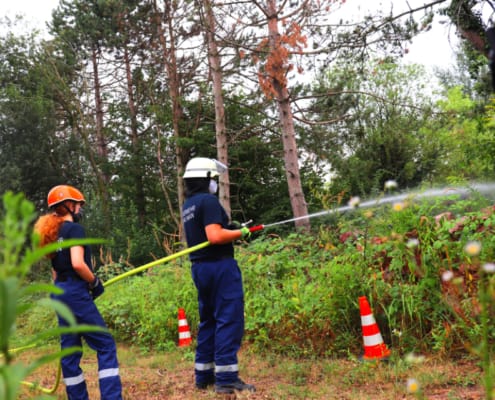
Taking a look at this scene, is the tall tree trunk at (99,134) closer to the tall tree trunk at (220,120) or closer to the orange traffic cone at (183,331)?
the tall tree trunk at (220,120)

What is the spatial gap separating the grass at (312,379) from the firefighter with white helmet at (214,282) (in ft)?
0.76

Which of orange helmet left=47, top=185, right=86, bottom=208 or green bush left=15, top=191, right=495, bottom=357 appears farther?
green bush left=15, top=191, right=495, bottom=357

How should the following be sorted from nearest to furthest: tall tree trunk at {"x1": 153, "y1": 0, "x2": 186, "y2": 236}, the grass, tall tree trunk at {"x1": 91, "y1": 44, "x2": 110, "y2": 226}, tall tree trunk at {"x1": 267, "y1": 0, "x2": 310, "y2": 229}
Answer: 1. the grass
2. tall tree trunk at {"x1": 267, "y1": 0, "x2": 310, "y2": 229}
3. tall tree trunk at {"x1": 153, "y1": 0, "x2": 186, "y2": 236}
4. tall tree trunk at {"x1": 91, "y1": 44, "x2": 110, "y2": 226}

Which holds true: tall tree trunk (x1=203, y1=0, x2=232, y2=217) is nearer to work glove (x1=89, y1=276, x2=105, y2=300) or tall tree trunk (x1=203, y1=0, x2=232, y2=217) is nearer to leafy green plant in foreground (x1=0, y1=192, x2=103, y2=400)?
work glove (x1=89, y1=276, x2=105, y2=300)

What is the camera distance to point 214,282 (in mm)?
4496

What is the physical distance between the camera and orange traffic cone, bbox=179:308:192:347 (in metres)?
6.66

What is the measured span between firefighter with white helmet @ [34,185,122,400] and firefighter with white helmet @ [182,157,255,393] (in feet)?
2.97

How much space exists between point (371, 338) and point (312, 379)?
66 centimetres

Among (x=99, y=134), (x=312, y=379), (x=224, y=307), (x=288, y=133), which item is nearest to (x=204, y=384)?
(x=224, y=307)

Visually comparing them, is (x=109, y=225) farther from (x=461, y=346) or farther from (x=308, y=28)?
(x=461, y=346)

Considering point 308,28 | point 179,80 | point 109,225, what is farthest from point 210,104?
point 308,28

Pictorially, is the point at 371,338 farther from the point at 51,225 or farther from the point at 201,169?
the point at 51,225

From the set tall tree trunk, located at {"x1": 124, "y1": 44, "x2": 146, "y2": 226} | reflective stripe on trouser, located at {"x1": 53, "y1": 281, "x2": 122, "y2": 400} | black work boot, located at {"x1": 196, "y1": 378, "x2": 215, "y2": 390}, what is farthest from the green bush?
tall tree trunk, located at {"x1": 124, "y1": 44, "x2": 146, "y2": 226}

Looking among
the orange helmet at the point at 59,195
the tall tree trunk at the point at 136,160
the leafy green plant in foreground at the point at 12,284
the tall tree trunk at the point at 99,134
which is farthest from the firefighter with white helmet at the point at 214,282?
the tall tree trunk at the point at 99,134
